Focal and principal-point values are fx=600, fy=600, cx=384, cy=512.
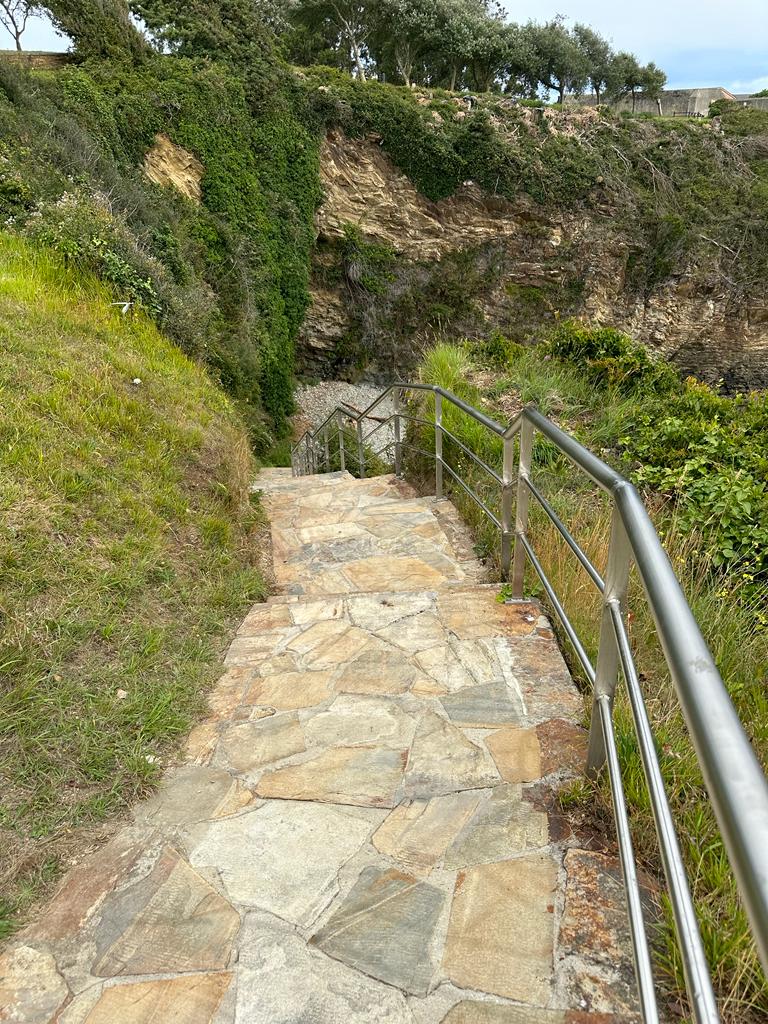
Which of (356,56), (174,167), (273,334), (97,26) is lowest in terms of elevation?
(273,334)

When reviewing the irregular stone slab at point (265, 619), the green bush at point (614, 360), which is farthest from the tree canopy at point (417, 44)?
the irregular stone slab at point (265, 619)

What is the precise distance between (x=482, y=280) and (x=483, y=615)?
55.5ft

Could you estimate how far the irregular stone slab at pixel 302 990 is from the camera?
1222 mm

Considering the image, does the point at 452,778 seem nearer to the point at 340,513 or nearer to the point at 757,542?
the point at 757,542

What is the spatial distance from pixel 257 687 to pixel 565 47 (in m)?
29.9

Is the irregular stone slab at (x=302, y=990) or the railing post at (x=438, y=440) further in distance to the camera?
the railing post at (x=438, y=440)

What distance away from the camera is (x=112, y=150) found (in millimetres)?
10484

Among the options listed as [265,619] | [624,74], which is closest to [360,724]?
[265,619]

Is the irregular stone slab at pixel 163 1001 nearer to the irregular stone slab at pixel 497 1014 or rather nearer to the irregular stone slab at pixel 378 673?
the irregular stone slab at pixel 497 1014

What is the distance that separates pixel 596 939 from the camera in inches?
51.2

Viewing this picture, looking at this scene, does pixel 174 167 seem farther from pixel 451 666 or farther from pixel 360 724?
pixel 360 724

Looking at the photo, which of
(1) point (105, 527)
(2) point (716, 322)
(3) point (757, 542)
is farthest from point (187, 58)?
(2) point (716, 322)

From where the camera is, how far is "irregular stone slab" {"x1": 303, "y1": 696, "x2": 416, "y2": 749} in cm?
217

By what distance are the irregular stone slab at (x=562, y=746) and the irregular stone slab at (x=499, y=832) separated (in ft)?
0.58
